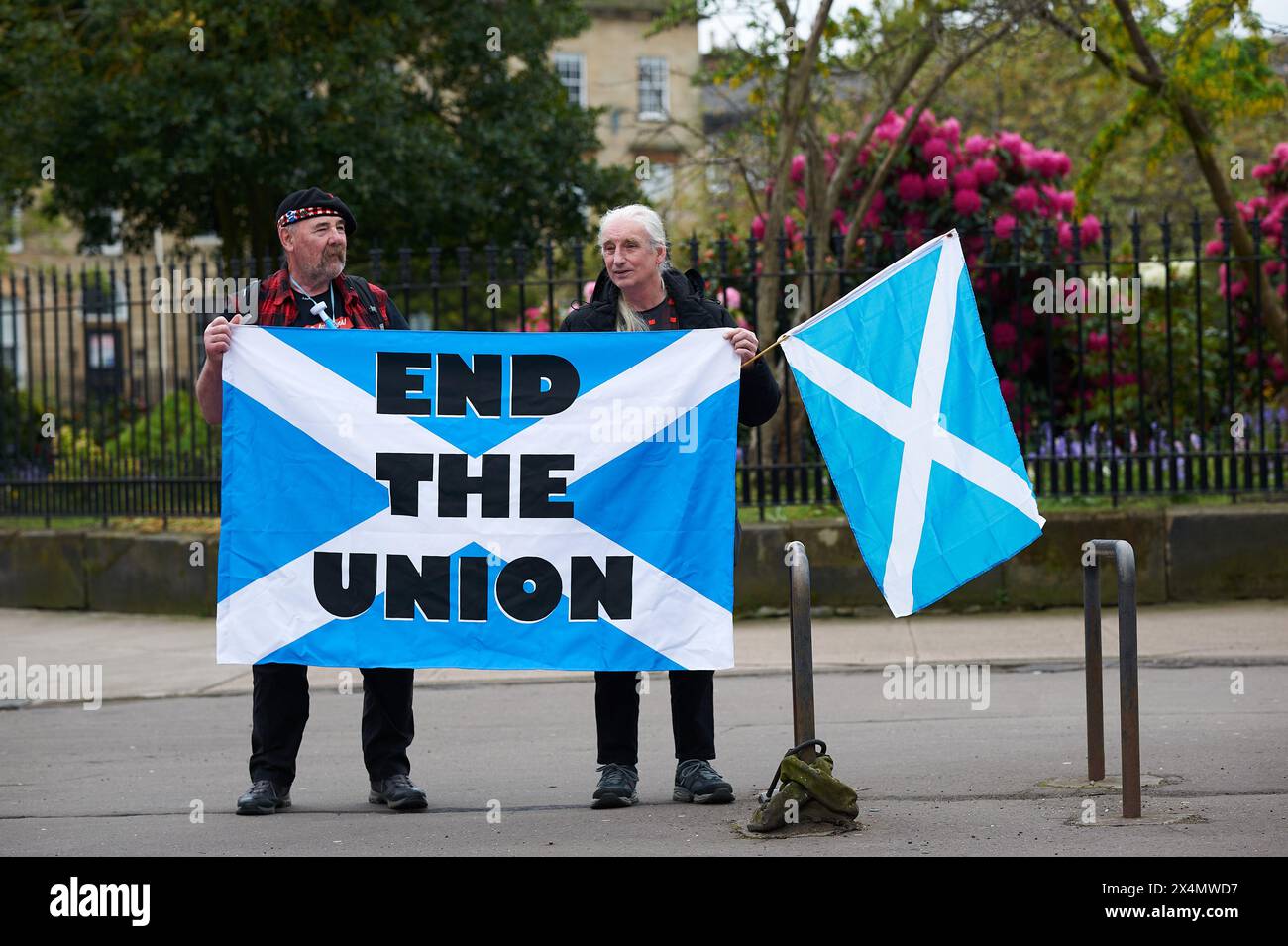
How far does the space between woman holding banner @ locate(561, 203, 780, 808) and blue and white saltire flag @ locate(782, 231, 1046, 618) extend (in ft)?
1.19

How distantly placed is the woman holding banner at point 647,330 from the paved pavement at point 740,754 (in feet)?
Result: 0.45

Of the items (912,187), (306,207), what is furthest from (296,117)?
(306,207)

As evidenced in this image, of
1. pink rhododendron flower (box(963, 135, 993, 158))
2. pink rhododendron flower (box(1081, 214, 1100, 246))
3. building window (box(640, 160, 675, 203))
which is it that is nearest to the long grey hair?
pink rhododendron flower (box(1081, 214, 1100, 246))

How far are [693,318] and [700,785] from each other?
167cm

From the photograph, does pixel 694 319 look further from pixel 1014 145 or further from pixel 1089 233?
pixel 1014 145

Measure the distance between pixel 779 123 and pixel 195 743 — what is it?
835 centimetres

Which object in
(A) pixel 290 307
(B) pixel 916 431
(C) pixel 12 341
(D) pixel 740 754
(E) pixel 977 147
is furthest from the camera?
(C) pixel 12 341

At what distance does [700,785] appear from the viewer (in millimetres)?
6051

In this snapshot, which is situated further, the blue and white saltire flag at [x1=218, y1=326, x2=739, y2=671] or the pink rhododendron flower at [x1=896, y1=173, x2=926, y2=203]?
the pink rhododendron flower at [x1=896, y1=173, x2=926, y2=203]

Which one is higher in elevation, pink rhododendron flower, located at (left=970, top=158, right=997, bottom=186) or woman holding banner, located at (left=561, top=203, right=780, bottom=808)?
pink rhododendron flower, located at (left=970, top=158, right=997, bottom=186)

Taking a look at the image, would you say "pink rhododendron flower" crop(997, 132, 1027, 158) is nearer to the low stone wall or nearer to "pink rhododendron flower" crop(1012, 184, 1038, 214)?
"pink rhododendron flower" crop(1012, 184, 1038, 214)

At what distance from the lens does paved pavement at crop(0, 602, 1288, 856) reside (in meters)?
5.50

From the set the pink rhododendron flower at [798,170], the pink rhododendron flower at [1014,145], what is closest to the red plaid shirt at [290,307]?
the pink rhododendron flower at [798,170]

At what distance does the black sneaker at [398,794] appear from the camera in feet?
20.0
